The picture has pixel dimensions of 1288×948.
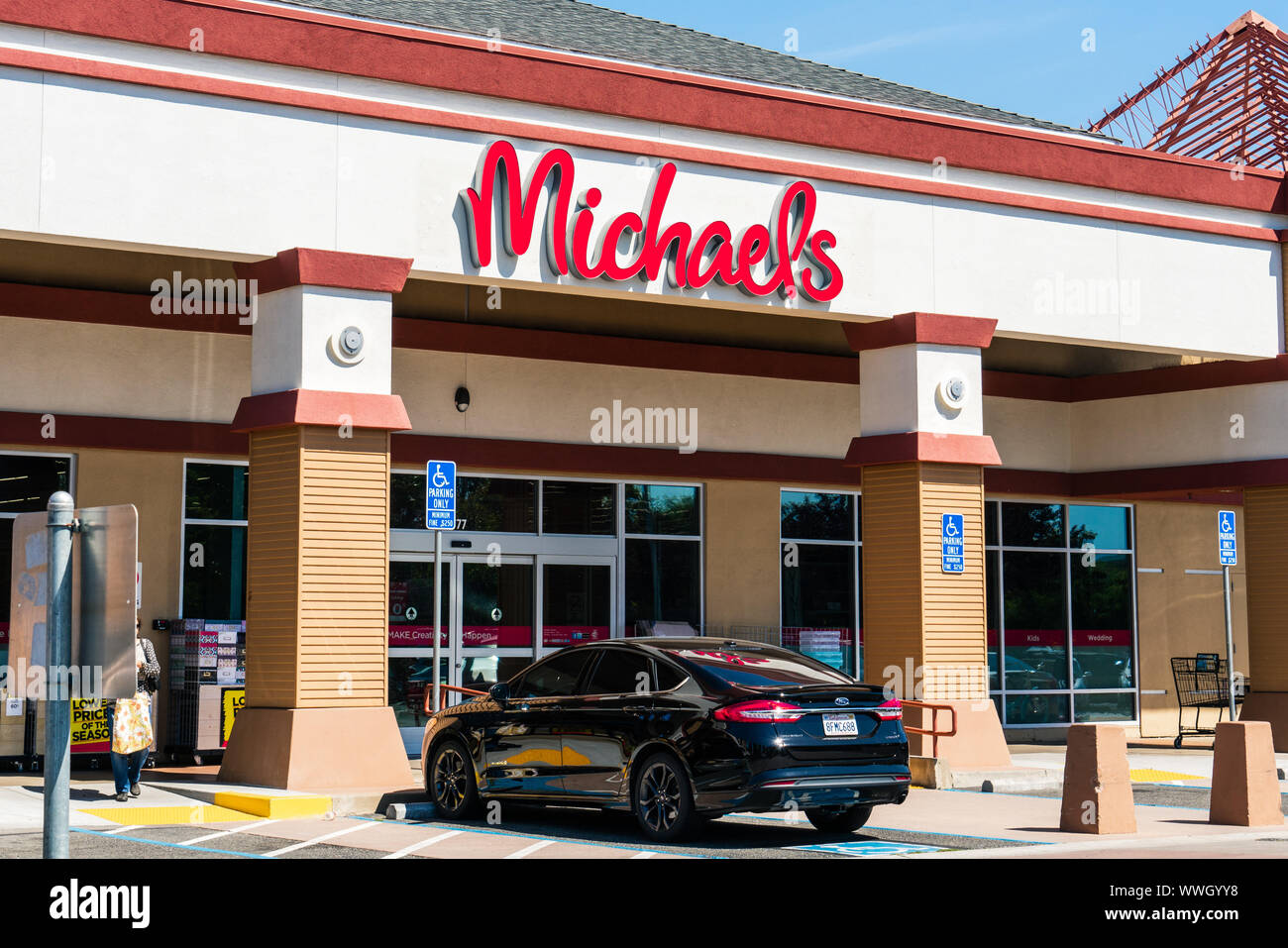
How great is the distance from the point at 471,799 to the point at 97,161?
686 centimetres

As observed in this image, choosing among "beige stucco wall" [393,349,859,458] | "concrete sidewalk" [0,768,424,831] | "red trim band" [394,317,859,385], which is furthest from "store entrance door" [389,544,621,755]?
"concrete sidewalk" [0,768,424,831]

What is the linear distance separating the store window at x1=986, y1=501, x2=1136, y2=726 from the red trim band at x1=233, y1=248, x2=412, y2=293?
12.2 m

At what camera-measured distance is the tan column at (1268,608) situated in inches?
Answer: 880

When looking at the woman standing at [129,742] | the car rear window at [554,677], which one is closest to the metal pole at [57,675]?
the car rear window at [554,677]

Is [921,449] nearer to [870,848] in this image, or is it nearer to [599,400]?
[599,400]

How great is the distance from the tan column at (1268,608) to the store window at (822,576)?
542 centimetres

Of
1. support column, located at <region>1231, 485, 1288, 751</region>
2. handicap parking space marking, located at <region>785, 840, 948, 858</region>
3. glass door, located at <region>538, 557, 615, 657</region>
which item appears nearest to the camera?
handicap parking space marking, located at <region>785, 840, 948, 858</region>

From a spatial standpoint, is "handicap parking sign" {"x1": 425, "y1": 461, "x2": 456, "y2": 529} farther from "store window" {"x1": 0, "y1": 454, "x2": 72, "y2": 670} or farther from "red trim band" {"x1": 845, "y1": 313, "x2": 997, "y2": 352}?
"red trim band" {"x1": 845, "y1": 313, "x2": 997, "y2": 352}

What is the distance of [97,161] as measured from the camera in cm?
1530

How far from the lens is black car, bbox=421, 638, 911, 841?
39.9ft

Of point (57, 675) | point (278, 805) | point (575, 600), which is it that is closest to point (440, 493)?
point (278, 805)
